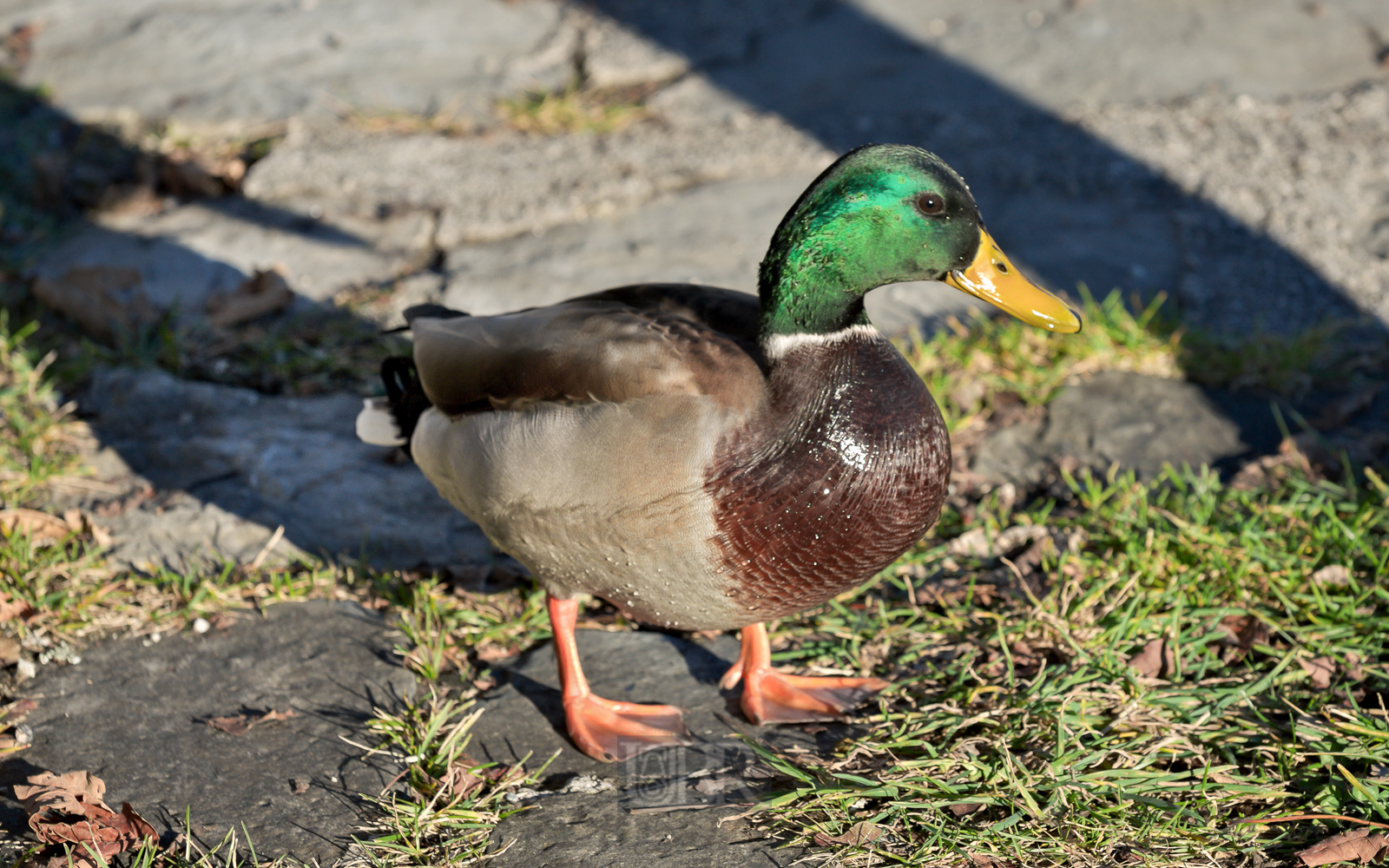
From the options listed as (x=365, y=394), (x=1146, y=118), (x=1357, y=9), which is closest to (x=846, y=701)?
(x=365, y=394)

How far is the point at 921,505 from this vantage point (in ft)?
7.00

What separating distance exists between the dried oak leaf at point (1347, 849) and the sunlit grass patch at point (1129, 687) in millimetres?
46

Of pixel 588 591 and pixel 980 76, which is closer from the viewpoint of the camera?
pixel 588 591

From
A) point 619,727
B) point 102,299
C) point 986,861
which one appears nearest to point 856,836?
point 986,861

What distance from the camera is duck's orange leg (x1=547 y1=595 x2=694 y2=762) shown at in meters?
2.28

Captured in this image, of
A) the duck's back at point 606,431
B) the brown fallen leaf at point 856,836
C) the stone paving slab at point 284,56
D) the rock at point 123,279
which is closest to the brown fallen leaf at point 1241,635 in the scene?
the brown fallen leaf at point 856,836

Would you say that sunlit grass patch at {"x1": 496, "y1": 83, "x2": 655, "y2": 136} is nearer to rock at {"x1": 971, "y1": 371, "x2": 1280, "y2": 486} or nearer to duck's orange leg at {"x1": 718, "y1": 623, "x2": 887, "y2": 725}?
rock at {"x1": 971, "y1": 371, "x2": 1280, "y2": 486}

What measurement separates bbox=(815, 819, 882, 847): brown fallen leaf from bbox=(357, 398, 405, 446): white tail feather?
4.55 feet

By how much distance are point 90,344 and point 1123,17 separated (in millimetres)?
4718

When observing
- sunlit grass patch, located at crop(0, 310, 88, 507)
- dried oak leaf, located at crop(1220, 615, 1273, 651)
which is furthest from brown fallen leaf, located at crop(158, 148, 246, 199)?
dried oak leaf, located at crop(1220, 615, 1273, 651)

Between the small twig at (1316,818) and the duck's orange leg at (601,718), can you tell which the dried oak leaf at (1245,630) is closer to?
the small twig at (1316,818)

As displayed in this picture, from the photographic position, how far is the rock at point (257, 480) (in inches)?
116

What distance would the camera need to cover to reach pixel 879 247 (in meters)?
2.08

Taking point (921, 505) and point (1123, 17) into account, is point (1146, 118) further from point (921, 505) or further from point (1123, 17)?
point (921, 505)
